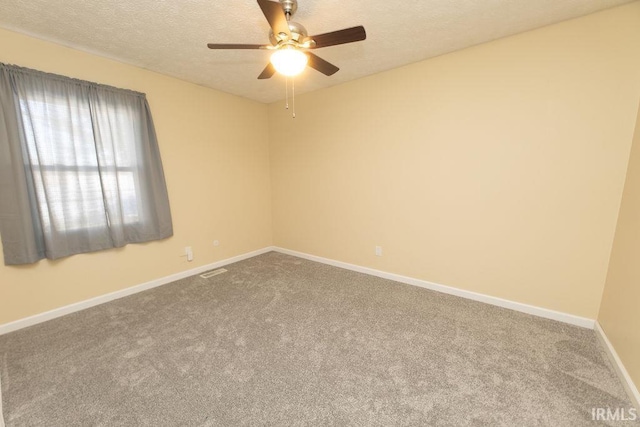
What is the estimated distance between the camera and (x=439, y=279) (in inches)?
111

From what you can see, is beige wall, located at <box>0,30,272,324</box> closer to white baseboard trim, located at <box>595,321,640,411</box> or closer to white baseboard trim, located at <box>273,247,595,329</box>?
white baseboard trim, located at <box>273,247,595,329</box>

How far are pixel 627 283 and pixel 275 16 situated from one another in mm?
2821

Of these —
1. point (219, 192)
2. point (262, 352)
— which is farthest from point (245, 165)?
point (262, 352)

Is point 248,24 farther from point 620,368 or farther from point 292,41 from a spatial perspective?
point 620,368

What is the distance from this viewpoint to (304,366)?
173 centimetres

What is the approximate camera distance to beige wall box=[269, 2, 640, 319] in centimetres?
193

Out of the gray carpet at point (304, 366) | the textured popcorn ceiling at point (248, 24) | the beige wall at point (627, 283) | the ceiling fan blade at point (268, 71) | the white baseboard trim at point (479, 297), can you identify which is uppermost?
the textured popcorn ceiling at point (248, 24)

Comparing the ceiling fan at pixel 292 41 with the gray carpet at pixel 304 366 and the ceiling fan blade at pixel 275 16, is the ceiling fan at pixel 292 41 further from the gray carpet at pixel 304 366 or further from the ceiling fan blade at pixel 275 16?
the gray carpet at pixel 304 366

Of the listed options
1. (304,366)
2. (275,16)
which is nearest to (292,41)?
(275,16)

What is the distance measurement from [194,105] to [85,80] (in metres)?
1.05

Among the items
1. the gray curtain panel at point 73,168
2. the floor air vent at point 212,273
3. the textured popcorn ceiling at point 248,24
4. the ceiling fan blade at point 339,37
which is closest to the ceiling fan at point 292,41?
the ceiling fan blade at point 339,37

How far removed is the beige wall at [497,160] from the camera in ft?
6.32

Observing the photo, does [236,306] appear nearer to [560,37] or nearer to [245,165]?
[245,165]

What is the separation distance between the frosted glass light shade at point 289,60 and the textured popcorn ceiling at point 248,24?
426 millimetres
